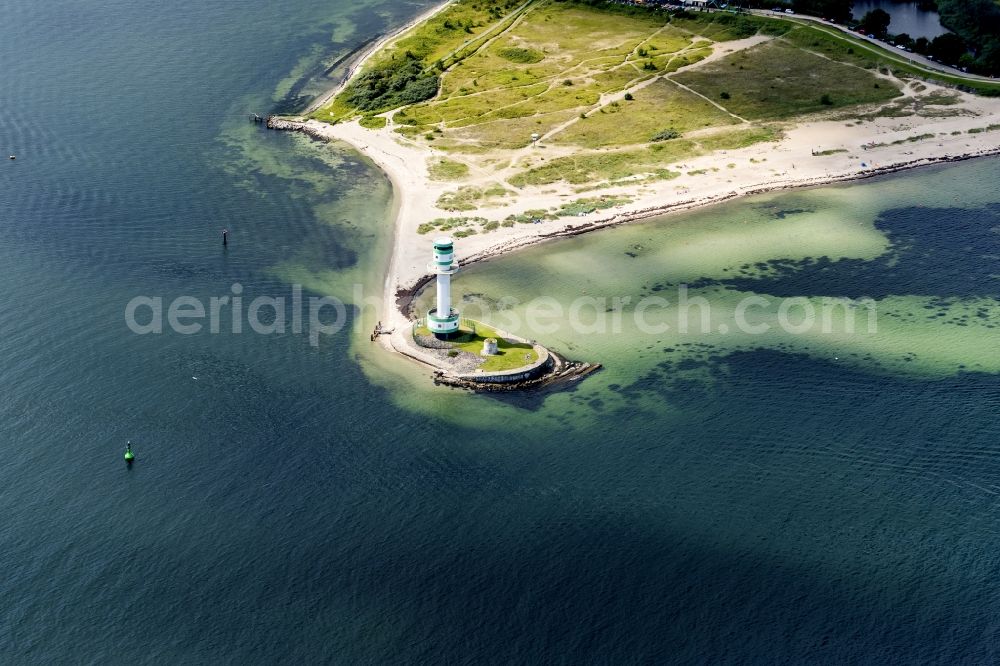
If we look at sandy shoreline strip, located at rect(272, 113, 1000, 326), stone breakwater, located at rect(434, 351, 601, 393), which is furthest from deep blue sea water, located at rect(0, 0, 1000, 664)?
sandy shoreline strip, located at rect(272, 113, 1000, 326)

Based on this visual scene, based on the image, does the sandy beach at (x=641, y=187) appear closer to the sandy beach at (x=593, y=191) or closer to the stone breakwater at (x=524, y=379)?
the sandy beach at (x=593, y=191)

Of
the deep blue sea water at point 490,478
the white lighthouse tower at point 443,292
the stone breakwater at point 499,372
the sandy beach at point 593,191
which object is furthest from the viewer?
the sandy beach at point 593,191

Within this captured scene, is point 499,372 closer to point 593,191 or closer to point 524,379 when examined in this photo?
point 524,379

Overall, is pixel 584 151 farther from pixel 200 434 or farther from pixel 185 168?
pixel 200 434

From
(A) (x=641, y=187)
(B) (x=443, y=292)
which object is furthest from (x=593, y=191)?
(B) (x=443, y=292)

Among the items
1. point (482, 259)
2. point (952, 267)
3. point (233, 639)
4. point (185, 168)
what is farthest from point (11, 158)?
point (952, 267)

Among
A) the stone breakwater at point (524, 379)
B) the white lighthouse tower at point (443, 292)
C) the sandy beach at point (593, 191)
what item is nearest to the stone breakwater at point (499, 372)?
the stone breakwater at point (524, 379)

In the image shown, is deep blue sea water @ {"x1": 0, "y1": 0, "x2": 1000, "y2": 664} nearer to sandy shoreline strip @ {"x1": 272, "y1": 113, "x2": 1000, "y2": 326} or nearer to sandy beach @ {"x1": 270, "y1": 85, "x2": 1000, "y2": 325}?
sandy shoreline strip @ {"x1": 272, "y1": 113, "x2": 1000, "y2": 326}
